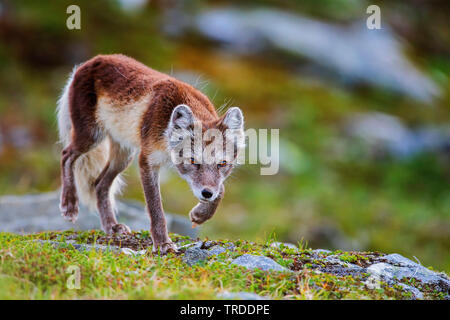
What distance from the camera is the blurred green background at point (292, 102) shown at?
13500 mm

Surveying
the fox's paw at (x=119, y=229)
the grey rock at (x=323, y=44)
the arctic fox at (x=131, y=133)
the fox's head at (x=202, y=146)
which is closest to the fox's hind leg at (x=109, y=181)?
the arctic fox at (x=131, y=133)

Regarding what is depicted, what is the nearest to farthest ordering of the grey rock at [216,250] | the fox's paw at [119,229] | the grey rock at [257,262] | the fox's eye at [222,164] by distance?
the grey rock at [257,262] → the grey rock at [216,250] → the fox's eye at [222,164] → the fox's paw at [119,229]

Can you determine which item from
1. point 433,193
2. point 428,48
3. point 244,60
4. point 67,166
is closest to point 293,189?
point 433,193

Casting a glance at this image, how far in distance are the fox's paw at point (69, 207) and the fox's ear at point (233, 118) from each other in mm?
2678

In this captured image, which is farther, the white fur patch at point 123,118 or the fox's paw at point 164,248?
the white fur patch at point 123,118

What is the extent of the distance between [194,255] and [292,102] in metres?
13.0

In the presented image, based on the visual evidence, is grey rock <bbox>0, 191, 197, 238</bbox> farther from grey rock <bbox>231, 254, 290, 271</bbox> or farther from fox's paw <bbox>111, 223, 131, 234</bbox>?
grey rock <bbox>231, 254, 290, 271</bbox>

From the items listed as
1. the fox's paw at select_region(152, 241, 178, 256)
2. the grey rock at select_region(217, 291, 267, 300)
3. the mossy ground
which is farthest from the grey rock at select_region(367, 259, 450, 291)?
the fox's paw at select_region(152, 241, 178, 256)

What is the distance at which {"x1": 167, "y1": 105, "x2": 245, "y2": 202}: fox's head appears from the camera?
6.35 m

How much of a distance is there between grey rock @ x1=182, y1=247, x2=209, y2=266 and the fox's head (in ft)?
1.94

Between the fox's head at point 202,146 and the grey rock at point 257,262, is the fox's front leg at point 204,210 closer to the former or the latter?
the fox's head at point 202,146

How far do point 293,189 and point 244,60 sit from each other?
7.07 m
